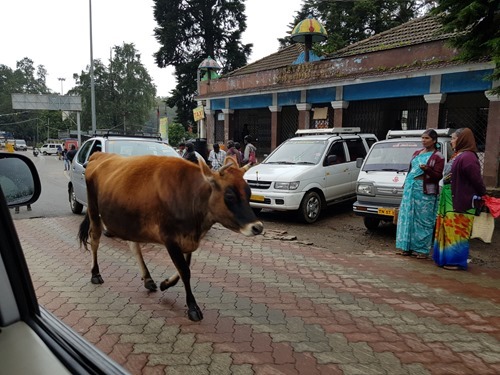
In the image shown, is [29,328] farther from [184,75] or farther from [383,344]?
[184,75]

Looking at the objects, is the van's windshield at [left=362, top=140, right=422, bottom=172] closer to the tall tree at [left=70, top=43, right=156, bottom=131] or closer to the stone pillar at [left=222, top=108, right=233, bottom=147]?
the stone pillar at [left=222, top=108, right=233, bottom=147]

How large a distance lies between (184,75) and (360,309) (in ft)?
101

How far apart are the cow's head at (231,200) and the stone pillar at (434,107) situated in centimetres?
1001

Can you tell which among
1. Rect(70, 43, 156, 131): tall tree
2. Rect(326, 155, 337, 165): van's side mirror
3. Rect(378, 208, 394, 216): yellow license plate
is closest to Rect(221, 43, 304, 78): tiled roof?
Rect(326, 155, 337, 165): van's side mirror

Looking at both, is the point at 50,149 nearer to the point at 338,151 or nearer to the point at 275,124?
the point at 275,124

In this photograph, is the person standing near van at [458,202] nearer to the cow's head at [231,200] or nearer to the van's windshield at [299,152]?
the cow's head at [231,200]

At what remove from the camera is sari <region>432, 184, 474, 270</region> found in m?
5.45

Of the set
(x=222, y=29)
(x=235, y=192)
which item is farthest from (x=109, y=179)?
(x=222, y=29)

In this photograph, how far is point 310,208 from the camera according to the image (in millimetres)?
8805

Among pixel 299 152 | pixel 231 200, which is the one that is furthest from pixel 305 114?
pixel 231 200

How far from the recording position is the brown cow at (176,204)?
3.50 meters

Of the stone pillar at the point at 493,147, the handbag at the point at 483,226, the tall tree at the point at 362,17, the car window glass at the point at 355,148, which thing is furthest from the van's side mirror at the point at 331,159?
the tall tree at the point at 362,17

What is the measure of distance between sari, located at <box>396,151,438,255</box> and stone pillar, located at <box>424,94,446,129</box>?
6.54m

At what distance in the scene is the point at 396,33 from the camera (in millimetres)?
15625
